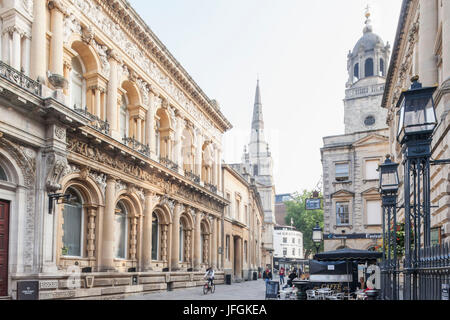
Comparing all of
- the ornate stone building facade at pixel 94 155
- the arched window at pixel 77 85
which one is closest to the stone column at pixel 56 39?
the ornate stone building facade at pixel 94 155

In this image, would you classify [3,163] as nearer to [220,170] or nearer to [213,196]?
[213,196]

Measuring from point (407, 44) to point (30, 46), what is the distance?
17.0 m

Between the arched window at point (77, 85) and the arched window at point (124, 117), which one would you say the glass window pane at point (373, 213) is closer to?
the arched window at point (124, 117)

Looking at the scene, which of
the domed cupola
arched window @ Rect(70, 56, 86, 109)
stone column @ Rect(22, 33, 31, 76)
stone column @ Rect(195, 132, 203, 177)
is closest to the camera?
stone column @ Rect(22, 33, 31, 76)

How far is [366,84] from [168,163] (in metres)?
31.9

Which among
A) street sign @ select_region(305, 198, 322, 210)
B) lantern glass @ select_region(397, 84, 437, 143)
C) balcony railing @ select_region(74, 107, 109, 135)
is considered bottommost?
street sign @ select_region(305, 198, 322, 210)

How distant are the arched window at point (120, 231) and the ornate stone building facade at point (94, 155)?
0.15ft

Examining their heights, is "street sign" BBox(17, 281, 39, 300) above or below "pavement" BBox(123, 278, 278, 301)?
above

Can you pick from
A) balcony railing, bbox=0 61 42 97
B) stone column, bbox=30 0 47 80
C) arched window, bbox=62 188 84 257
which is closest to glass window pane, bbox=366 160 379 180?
arched window, bbox=62 188 84 257

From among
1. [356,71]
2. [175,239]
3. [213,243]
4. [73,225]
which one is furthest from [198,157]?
[356,71]

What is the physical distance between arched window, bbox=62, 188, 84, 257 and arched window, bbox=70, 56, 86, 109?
3.73 meters

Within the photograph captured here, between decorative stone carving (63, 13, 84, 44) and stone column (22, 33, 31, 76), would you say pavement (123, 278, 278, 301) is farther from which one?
decorative stone carving (63, 13, 84, 44)

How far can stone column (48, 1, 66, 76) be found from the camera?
15.7m

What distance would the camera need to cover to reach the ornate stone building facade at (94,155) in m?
13.8
